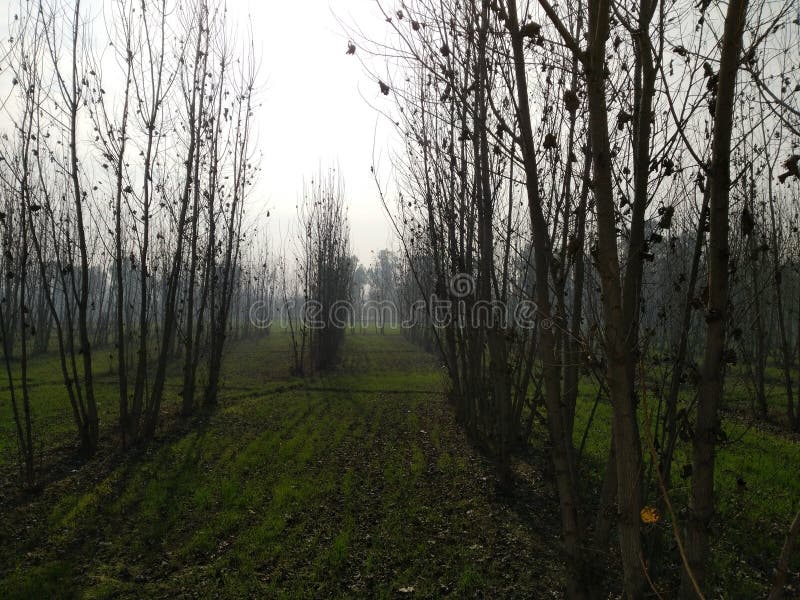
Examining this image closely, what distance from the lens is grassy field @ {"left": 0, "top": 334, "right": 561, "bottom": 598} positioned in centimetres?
427

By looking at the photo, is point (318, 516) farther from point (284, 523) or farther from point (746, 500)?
point (746, 500)

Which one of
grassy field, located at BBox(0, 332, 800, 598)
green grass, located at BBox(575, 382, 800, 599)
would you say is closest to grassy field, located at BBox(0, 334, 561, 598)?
grassy field, located at BBox(0, 332, 800, 598)

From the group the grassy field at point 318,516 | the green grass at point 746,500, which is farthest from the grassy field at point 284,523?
the green grass at point 746,500

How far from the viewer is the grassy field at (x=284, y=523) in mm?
4270

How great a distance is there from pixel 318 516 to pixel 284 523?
1.23 feet

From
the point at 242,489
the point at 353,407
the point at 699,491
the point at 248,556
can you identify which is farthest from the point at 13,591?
the point at 353,407

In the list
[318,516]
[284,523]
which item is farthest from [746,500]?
[284,523]

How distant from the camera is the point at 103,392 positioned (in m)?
13.4

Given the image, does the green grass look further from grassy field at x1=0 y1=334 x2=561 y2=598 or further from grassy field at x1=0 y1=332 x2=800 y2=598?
grassy field at x1=0 y1=334 x2=561 y2=598

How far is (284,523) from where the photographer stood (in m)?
5.42

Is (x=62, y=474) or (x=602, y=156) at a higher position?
(x=602, y=156)

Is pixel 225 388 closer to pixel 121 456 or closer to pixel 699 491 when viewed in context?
pixel 121 456

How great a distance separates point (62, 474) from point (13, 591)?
10.2ft

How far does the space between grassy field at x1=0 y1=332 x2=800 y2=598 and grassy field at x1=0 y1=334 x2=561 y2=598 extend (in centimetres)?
2
